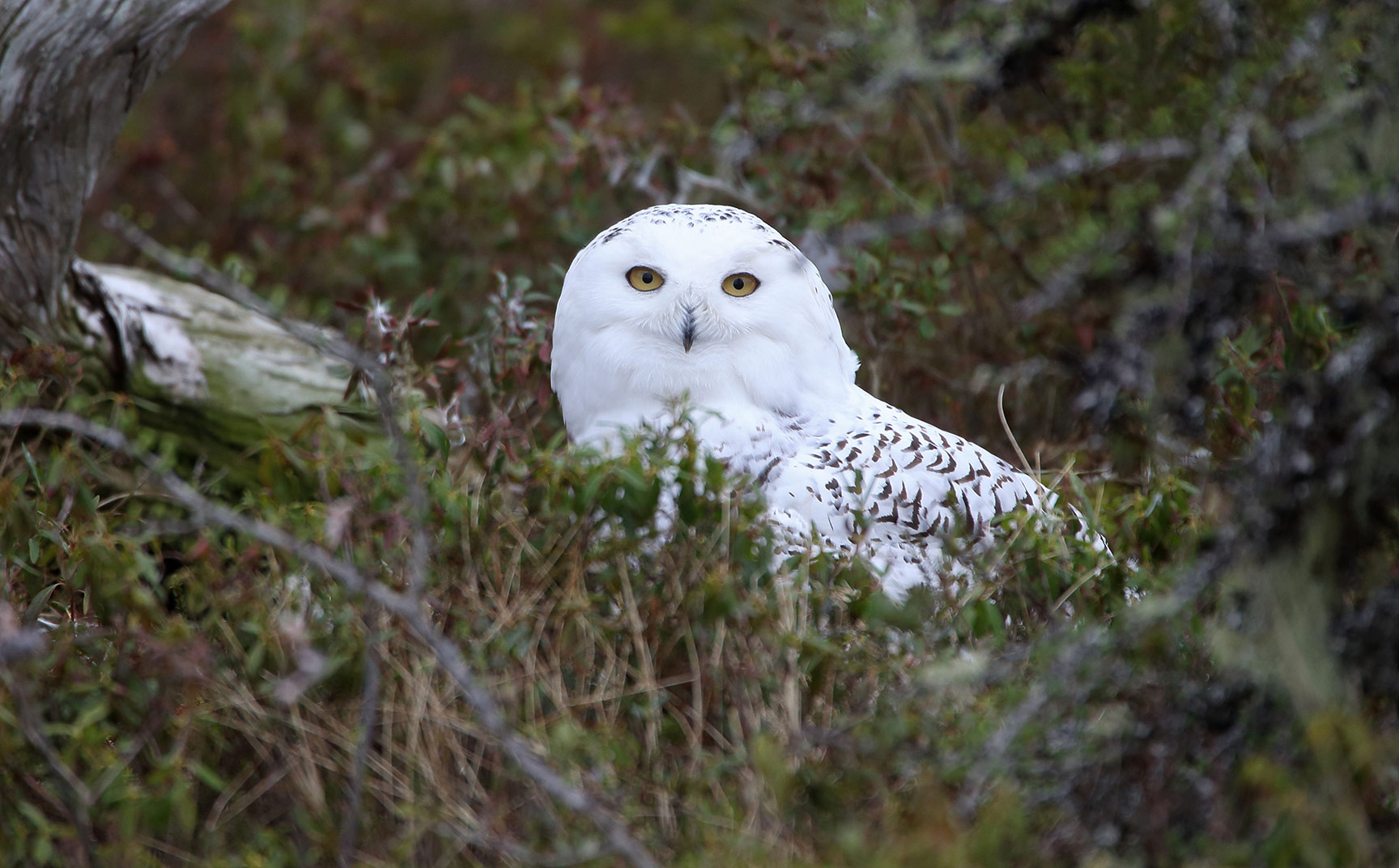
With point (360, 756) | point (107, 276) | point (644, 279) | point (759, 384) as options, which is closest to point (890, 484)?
point (759, 384)

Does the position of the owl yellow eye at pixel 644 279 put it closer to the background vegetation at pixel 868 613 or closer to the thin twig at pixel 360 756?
the background vegetation at pixel 868 613

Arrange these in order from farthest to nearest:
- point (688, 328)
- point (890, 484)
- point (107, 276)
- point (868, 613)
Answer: point (107, 276) → point (688, 328) → point (890, 484) → point (868, 613)

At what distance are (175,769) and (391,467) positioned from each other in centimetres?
73

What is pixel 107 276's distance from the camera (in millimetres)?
4344

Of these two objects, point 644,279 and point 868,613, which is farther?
point 644,279

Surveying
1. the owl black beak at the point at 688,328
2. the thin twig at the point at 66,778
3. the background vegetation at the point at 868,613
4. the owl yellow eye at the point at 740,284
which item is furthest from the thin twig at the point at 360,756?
the owl yellow eye at the point at 740,284

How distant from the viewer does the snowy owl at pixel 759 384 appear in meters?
3.10

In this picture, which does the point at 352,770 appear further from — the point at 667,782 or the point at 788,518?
the point at 788,518

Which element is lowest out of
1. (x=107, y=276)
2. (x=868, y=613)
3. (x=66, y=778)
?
(x=66, y=778)

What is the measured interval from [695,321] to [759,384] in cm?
23

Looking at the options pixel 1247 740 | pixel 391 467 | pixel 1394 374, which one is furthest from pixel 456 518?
pixel 1394 374

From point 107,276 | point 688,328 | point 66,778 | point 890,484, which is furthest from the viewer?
point 107,276

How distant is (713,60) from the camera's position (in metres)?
7.17

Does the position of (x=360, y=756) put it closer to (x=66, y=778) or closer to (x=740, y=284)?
(x=66, y=778)
